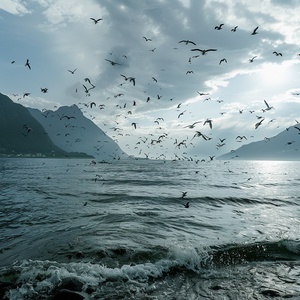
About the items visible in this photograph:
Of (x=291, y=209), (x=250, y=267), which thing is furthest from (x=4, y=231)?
(x=291, y=209)

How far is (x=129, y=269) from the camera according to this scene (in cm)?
947

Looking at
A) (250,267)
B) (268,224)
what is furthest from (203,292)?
(268,224)

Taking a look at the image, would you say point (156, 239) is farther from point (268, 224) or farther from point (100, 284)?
point (268, 224)

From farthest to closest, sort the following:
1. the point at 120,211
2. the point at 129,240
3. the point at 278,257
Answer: the point at 120,211, the point at 129,240, the point at 278,257

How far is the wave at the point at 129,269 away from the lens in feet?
26.6

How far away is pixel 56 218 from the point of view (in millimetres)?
18438

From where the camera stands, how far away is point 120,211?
21.3 meters

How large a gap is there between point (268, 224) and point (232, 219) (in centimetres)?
260

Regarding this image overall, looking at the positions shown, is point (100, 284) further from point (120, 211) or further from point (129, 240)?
Result: point (120, 211)

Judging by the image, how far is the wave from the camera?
8094 mm

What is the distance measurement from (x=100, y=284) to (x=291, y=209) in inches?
847

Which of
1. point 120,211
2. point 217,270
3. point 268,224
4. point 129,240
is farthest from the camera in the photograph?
point 120,211

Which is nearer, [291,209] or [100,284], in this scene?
[100,284]

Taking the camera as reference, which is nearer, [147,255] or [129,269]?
[129,269]
